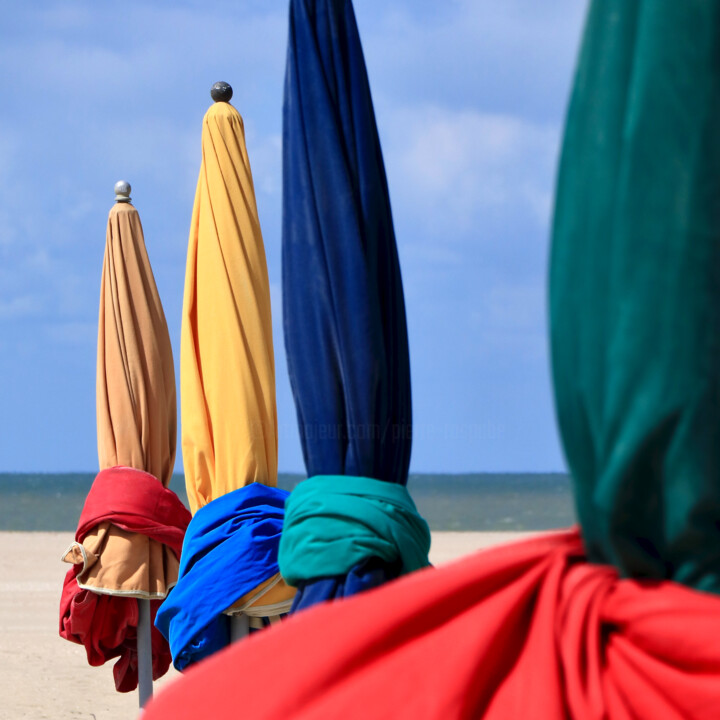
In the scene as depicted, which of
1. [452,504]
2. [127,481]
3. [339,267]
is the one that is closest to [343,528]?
[339,267]

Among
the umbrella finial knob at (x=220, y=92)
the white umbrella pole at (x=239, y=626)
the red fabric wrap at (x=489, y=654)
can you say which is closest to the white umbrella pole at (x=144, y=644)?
the white umbrella pole at (x=239, y=626)

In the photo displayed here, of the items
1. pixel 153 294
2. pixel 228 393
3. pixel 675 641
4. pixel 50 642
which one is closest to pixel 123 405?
pixel 153 294

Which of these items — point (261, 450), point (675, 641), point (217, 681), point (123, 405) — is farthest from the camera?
point (123, 405)

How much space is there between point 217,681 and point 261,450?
2446mm

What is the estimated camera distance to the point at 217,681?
115 cm

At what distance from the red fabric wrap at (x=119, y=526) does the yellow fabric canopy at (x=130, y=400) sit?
0.22ft

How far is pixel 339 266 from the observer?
2494 mm

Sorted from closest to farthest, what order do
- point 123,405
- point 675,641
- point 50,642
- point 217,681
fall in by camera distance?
1. point 675,641
2. point 217,681
3. point 123,405
4. point 50,642

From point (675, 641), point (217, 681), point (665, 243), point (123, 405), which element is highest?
point (665, 243)

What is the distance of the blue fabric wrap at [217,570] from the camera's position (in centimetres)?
329

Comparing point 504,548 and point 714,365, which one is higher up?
point 714,365

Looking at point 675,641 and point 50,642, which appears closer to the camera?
point 675,641

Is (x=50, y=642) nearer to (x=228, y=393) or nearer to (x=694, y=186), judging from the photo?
(x=228, y=393)

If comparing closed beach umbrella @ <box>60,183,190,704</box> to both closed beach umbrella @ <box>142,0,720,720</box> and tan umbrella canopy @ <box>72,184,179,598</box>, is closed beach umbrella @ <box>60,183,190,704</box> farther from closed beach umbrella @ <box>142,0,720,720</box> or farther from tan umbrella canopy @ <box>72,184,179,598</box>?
closed beach umbrella @ <box>142,0,720,720</box>
